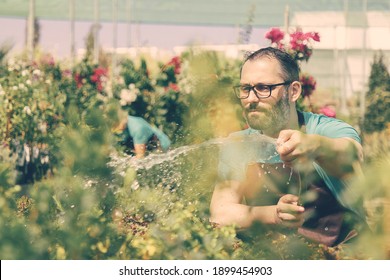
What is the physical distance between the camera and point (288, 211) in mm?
967

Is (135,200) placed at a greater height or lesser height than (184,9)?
lesser

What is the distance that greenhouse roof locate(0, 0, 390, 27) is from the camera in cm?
2550

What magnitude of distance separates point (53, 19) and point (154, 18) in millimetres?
3995

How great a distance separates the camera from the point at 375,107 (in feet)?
38.9

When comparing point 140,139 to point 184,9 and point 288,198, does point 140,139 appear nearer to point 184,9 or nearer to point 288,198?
point 288,198

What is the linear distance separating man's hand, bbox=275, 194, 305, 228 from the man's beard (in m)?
0.18

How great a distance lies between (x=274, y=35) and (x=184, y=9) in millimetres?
26545

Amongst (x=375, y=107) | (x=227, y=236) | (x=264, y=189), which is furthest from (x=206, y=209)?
(x=375, y=107)

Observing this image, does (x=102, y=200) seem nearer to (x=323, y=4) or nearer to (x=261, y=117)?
(x=261, y=117)

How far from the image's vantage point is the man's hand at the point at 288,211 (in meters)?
0.97

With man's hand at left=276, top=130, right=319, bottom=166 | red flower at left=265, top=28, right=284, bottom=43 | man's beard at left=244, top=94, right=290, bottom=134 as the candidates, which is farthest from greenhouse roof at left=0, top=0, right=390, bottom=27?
man's hand at left=276, top=130, right=319, bottom=166

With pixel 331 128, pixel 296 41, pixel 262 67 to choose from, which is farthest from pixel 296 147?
pixel 296 41

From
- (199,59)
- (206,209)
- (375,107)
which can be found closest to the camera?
(199,59)

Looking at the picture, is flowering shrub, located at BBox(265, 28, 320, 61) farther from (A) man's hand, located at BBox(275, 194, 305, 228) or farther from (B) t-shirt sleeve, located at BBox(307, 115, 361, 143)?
(A) man's hand, located at BBox(275, 194, 305, 228)
